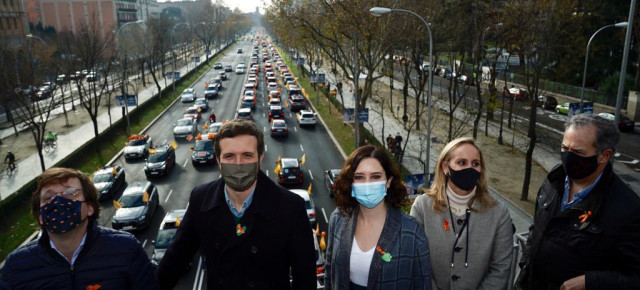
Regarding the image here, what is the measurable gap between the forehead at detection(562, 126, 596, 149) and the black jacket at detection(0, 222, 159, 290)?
4142 millimetres

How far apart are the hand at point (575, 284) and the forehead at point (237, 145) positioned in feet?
10.2

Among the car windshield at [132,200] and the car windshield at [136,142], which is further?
the car windshield at [136,142]

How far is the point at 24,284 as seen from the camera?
378 centimetres

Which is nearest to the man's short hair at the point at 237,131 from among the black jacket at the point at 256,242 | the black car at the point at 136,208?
the black jacket at the point at 256,242

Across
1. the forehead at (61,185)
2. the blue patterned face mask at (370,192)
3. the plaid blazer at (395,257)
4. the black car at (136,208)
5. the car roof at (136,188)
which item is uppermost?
the forehead at (61,185)

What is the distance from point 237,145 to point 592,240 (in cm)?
329

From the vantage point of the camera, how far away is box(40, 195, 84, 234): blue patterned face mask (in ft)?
12.6

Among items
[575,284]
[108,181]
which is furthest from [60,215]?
[108,181]

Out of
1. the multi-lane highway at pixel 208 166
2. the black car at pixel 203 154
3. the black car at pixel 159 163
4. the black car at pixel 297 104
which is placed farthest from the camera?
the black car at pixel 297 104

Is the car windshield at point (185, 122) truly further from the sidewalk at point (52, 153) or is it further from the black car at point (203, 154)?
the black car at point (203, 154)

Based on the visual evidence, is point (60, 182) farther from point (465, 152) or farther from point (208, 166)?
point (208, 166)

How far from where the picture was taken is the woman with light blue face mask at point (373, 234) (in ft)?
13.9

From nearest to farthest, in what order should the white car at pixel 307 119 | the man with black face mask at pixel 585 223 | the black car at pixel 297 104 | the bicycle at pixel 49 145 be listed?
the man with black face mask at pixel 585 223
the bicycle at pixel 49 145
the white car at pixel 307 119
the black car at pixel 297 104

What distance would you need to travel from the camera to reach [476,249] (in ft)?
15.5
